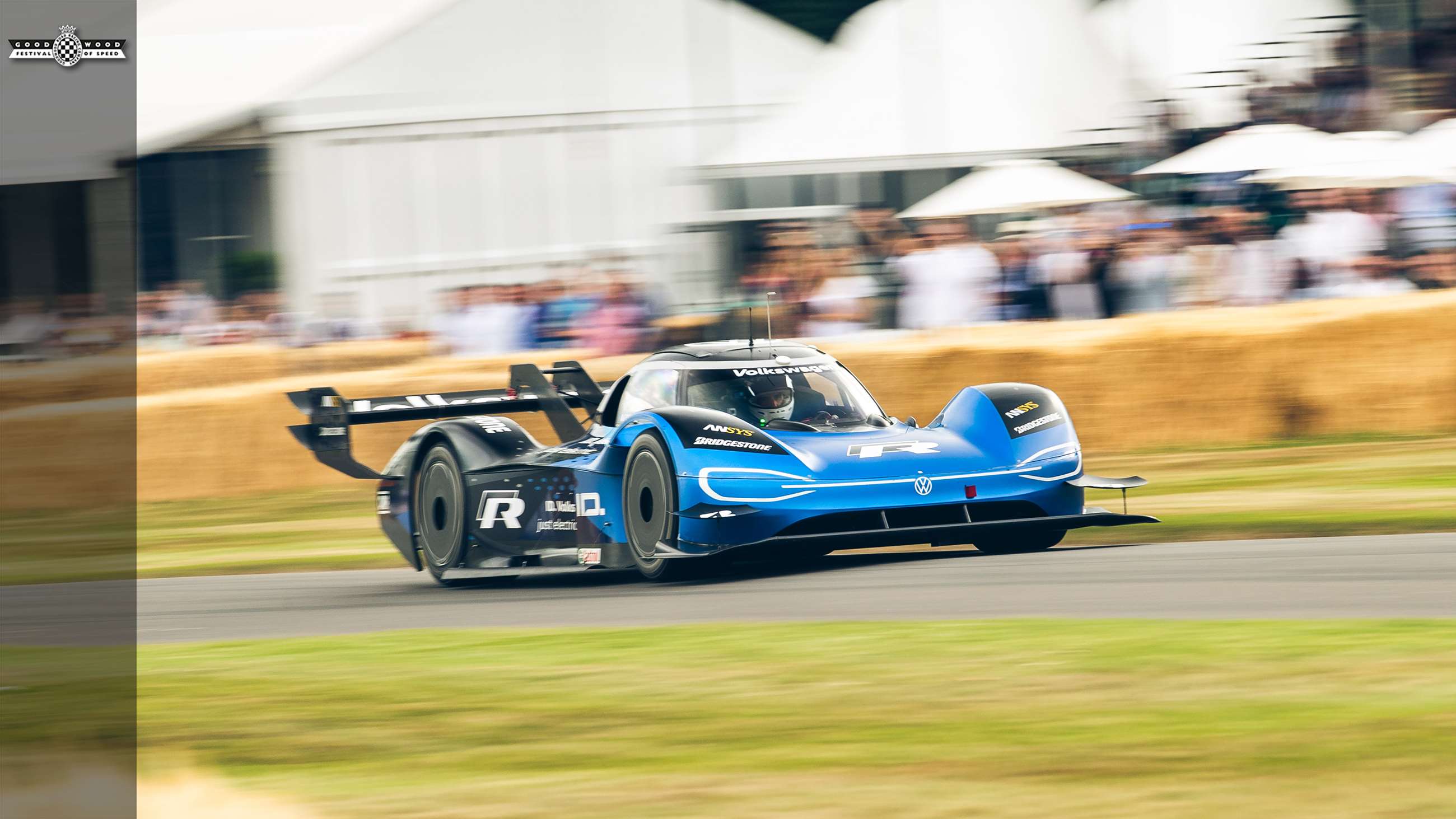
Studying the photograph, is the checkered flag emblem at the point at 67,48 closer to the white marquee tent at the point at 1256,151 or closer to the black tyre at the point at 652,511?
the black tyre at the point at 652,511

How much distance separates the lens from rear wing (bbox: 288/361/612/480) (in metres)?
10.1

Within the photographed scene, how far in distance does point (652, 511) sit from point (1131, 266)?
6307 millimetres

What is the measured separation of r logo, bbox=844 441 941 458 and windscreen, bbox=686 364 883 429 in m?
0.52

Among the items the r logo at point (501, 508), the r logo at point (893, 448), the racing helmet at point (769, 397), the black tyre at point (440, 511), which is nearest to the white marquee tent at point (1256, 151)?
the racing helmet at point (769, 397)

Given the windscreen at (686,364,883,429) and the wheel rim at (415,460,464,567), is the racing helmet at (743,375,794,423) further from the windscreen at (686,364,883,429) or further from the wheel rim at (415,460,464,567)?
the wheel rim at (415,460,464,567)

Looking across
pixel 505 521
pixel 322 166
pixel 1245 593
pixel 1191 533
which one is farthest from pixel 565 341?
pixel 1245 593

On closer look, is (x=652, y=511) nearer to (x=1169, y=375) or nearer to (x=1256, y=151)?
(x=1169, y=375)

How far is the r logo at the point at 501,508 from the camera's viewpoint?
30.0 ft

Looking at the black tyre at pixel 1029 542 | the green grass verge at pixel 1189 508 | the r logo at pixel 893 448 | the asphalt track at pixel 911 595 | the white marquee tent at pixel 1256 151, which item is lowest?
the asphalt track at pixel 911 595

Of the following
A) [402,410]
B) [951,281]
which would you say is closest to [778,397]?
[402,410]

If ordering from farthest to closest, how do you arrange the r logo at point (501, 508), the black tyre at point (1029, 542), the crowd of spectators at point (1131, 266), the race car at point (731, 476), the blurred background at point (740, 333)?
1. the crowd of spectators at point (1131, 266)
2. the r logo at point (501, 508)
3. the black tyre at point (1029, 542)
4. the race car at point (731, 476)
5. the blurred background at point (740, 333)

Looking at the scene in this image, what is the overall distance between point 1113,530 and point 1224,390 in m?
2.78

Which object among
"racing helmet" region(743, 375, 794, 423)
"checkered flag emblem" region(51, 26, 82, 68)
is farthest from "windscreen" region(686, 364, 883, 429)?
"checkered flag emblem" region(51, 26, 82, 68)

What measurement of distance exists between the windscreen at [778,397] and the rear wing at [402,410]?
1.53 metres
